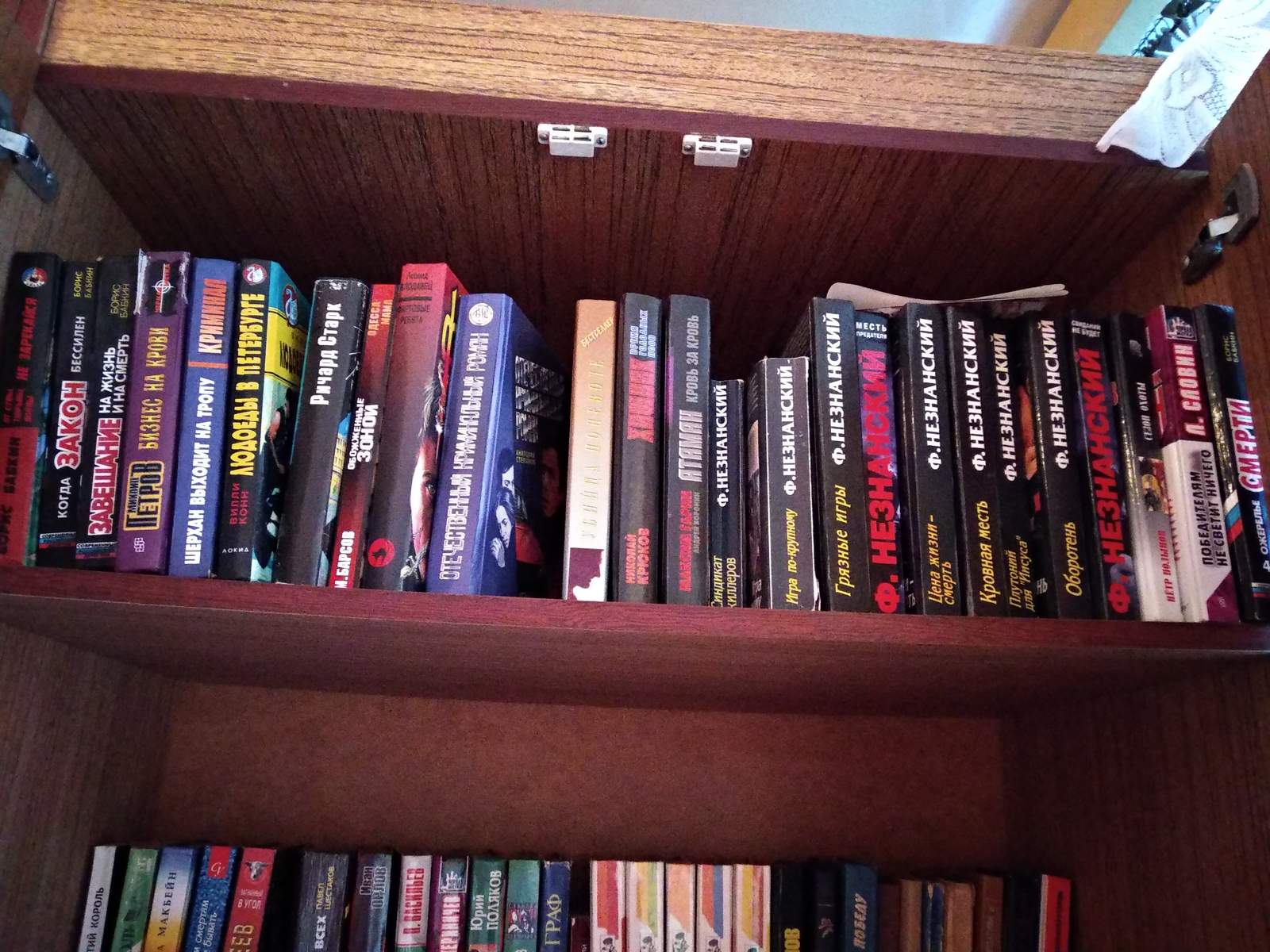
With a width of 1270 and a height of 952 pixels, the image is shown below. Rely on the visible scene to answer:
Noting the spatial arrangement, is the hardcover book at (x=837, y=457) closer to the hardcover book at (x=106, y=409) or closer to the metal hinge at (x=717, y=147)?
the metal hinge at (x=717, y=147)

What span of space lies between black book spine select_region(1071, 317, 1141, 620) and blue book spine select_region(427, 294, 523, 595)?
1.60ft

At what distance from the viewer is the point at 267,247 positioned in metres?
0.90

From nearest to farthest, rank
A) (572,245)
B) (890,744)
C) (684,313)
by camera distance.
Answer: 1. (684,313)
2. (572,245)
3. (890,744)

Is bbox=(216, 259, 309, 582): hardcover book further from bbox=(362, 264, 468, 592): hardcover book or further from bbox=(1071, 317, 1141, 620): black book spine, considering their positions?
bbox=(1071, 317, 1141, 620): black book spine

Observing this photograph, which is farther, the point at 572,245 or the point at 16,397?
the point at 572,245

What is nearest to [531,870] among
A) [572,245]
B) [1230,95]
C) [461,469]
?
[461,469]

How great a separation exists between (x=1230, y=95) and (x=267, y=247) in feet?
2.97

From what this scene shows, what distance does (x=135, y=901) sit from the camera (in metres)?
0.78

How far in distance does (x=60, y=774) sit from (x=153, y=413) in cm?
36

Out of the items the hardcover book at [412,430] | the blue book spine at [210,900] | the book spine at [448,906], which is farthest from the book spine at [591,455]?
the blue book spine at [210,900]

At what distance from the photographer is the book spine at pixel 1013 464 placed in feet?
2.29

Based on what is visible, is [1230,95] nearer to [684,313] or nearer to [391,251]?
[684,313]

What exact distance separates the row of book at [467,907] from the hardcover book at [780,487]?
0.32 m

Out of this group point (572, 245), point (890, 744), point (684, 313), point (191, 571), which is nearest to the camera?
point (191, 571)
